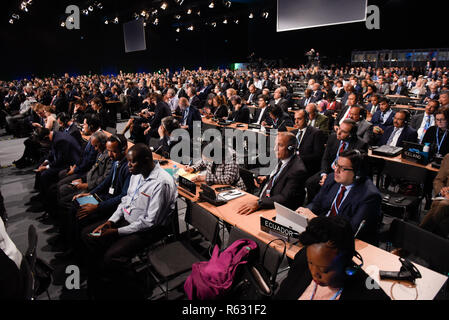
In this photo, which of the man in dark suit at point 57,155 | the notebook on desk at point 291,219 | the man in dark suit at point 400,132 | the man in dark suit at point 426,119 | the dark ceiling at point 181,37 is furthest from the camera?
the dark ceiling at point 181,37

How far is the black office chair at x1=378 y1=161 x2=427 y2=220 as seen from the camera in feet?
11.8

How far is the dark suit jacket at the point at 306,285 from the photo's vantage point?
1.44 meters

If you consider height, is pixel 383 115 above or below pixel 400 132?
above

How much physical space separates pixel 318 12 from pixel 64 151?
9.94 metres

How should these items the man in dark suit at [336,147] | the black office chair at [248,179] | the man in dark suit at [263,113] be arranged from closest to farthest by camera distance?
1. the black office chair at [248,179]
2. the man in dark suit at [336,147]
3. the man in dark suit at [263,113]

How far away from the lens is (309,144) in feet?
16.4

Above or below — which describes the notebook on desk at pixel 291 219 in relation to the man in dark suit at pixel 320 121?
below

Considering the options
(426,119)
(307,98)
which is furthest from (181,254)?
(307,98)

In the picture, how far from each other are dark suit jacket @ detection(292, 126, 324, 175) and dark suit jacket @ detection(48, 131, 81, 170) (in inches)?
150

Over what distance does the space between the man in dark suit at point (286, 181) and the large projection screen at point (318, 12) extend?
8596mm

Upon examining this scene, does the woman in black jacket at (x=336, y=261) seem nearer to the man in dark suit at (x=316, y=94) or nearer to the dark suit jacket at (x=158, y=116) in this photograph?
the dark suit jacket at (x=158, y=116)

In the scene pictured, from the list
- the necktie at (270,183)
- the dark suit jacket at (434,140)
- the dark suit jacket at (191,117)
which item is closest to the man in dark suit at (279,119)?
the dark suit jacket at (191,117)

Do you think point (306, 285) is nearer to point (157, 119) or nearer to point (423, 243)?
point (423, 243)
